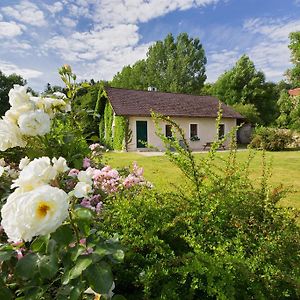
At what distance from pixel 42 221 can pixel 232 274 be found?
1084 mm

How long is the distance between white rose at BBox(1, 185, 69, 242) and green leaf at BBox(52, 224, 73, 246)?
10 centimetres

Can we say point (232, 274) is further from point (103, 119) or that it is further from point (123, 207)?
point (103, 119)

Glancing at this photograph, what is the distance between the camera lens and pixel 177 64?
147 feet

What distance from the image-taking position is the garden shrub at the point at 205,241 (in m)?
1.54

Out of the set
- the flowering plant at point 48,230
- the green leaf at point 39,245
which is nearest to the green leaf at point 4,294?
the flowering plant at point 48,230

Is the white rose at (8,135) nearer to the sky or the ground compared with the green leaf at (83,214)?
nearer to the sky

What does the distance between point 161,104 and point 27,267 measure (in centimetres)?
2334

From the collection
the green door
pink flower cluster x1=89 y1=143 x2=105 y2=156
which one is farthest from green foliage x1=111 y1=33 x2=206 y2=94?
pink flower cluster x1=89 y1=143 x2=105 y2=156

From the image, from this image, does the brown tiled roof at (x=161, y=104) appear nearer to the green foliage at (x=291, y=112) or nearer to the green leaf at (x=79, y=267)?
the green foliage at (x=291, y=112)

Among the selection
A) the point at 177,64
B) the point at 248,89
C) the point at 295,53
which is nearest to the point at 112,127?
the point at 295,53

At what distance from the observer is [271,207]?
2.11 meters

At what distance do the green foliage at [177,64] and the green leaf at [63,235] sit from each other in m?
44.0

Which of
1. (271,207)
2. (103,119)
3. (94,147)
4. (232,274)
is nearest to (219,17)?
(94,147)

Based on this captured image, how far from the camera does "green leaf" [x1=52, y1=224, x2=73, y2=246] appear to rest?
3.46 feet
